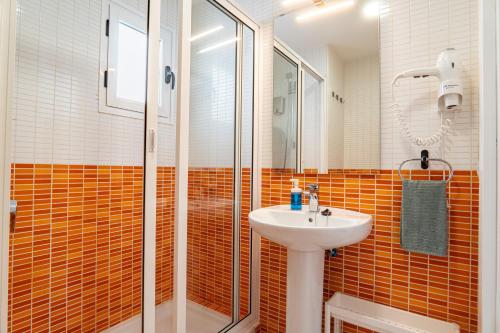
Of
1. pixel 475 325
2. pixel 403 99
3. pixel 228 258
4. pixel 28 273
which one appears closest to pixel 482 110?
pixel 403 99

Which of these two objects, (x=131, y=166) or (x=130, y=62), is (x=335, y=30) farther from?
(x=131, y=166)

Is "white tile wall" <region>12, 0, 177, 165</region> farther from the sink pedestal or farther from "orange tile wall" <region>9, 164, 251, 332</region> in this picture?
the sink pedestal

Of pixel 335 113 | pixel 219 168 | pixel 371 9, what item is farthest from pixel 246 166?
pixel 371 9

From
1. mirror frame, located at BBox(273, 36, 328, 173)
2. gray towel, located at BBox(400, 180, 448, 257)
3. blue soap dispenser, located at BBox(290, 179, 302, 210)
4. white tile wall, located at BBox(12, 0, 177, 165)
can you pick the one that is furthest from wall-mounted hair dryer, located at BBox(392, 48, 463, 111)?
white tile wall, located at BBox(12, 0, 177, 165)

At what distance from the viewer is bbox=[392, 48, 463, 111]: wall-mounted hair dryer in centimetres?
115

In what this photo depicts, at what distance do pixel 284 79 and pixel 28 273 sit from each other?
1760 mm

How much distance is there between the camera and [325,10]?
1.57 meters

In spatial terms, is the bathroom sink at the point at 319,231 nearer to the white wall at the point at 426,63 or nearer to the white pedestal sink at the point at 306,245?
the white pedestal sink at the point at 306,245

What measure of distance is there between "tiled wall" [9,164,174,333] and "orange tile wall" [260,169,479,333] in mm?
829

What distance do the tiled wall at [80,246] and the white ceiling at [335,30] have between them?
3.78 feet

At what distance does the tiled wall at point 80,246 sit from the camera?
1227 millimetres

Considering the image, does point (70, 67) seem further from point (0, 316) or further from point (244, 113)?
point (0, 316)

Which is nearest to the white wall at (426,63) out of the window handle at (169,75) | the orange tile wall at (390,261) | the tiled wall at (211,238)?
the orange tile wall at (390,261)

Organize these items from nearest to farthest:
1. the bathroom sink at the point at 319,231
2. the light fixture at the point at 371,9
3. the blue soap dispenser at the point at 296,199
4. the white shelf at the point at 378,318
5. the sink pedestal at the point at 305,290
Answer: the bathroom sink at the point at 319,231 → the white shelf at the point at 378,318 → the sink pedestal at the point at 305,290 → the light fixture at the point at 371,9 → the blue soap dispenser at the point at 296,199
